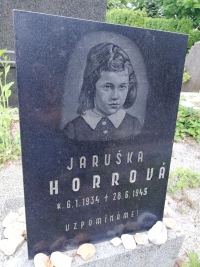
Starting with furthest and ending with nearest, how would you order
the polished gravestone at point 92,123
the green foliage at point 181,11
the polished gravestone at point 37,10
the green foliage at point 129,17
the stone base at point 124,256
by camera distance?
the green foliage at point 181,11
the green foliage at point 129,17
the polished gravestone at point 37,10
the stone base at point 124,256
the polished gravestone at point 92,123

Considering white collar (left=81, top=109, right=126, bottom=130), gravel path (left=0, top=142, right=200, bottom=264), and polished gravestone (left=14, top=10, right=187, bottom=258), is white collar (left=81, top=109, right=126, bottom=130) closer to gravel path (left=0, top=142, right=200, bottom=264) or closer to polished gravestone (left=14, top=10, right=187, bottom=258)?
polished gravestone (left=14, top=10, right=187, bottom=258)

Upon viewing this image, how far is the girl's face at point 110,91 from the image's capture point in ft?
3.97

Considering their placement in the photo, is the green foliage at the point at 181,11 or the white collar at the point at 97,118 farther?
the green foliage at the point at 181,11

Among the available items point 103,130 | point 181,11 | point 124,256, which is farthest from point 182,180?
point 181,11

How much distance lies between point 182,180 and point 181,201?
1.05 ft

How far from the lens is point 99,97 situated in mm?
1226

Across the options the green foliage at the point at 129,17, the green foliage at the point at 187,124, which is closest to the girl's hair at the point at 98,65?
the green foliage at the point at 187,124

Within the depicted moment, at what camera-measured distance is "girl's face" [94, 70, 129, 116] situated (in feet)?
3.97

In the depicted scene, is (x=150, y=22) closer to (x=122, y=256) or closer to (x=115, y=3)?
(x=115, y=3)

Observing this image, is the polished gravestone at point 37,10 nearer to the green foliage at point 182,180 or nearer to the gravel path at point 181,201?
the gravel path at point 181,201

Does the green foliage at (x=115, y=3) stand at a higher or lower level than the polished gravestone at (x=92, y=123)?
higher

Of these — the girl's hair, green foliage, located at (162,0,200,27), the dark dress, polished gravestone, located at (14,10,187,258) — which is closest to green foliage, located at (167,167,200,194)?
polished gravestone, located at (14,10,187,258)

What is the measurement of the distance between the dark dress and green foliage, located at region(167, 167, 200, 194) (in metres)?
1.32

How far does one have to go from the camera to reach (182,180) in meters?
2.58
